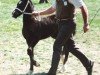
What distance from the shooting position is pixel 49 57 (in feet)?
33.4

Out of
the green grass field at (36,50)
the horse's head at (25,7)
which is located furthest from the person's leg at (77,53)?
the horse's head at (25,7)

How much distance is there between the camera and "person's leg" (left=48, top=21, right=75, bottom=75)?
694 cm

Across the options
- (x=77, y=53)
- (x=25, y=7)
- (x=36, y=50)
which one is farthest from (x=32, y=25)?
(x=36, y=50)

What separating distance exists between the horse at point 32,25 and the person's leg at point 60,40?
1546 mm

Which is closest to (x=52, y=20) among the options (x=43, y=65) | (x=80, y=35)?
(x=43, y=65)

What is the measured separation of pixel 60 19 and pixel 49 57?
125 inches

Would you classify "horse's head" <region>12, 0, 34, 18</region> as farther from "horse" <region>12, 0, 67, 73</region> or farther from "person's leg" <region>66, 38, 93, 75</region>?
"person's leg" <region>66, 38, 93, 75</region>

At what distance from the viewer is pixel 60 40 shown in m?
7.00

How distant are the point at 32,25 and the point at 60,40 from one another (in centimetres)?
167

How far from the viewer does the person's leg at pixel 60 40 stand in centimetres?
694

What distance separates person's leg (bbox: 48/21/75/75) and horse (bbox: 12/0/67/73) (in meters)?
1.55

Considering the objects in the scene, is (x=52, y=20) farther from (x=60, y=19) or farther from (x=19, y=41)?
(x=19, y=41)

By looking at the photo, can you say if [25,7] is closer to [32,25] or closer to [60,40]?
[32,25]

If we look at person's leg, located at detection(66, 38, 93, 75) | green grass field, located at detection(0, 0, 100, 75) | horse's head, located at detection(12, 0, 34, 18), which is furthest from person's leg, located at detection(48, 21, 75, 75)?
green grass field, located at detection(0, 0, 100, 75)
